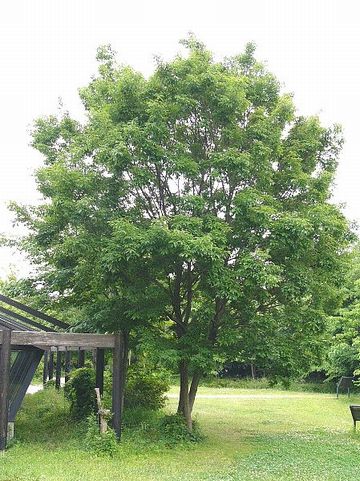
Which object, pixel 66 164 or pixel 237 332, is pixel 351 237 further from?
pixel 66 164

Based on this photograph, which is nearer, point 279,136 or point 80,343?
point 80,343

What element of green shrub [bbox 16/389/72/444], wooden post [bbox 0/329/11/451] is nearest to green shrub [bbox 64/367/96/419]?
green shrub [bbox 16/389/72/444]

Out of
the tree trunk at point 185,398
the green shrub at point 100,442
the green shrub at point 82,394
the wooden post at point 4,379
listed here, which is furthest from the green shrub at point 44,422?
the tree trunk at point 185,398

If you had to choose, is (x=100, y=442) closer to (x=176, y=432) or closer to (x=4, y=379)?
(x=4, y=379)

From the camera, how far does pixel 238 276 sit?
12633 mm

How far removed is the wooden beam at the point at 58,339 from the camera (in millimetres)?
11688

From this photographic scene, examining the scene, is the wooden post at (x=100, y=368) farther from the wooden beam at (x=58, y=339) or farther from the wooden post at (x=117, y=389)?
the wooden beam at (x=58, y=339)

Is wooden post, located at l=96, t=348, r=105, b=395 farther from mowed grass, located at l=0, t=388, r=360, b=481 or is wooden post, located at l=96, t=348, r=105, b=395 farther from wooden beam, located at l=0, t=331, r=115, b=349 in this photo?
wooden beam, located at l=0, t=331, r=115, b=349

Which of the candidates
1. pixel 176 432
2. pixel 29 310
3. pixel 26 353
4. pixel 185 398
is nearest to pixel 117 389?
pixel 176 432

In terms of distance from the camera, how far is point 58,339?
12.1m

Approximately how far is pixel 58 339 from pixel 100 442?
2305 mm

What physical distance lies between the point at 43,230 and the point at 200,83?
209 inches

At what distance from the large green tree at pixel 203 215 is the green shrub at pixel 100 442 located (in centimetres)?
219

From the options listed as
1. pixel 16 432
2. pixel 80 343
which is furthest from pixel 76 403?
pixel 80 343
